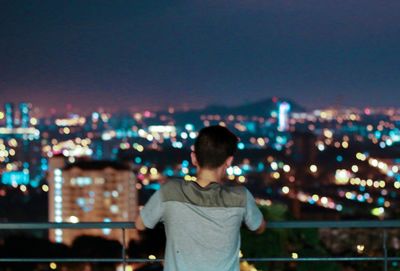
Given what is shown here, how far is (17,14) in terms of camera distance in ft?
209

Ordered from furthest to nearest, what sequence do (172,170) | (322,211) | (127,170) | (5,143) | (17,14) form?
(5,143) < (127,170) < (17,14) < (172,170) < (322,211)

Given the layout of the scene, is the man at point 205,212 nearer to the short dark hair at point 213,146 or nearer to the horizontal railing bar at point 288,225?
the short dark hair at point 213,146

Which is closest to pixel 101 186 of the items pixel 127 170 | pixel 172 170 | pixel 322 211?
pixel 127 170

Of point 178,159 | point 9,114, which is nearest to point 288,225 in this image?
point 178,159

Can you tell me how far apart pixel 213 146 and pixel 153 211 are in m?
0.27

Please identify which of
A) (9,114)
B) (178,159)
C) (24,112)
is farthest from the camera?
(9,114)

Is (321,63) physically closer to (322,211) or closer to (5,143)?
(322,211)

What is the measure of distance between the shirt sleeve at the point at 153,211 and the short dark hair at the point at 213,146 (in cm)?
16

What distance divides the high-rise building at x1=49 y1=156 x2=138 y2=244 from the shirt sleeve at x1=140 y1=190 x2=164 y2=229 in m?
63.1

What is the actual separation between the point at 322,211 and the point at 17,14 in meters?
31.4

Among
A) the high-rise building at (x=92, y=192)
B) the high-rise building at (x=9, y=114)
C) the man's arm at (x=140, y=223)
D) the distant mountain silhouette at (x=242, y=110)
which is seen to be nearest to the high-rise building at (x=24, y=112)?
the high-rise building at (x=9, y=114)

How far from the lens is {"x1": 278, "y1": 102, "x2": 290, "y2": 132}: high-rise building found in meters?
73.5

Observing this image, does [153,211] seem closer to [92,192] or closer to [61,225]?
[61,225]

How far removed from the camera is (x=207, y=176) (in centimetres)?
225
